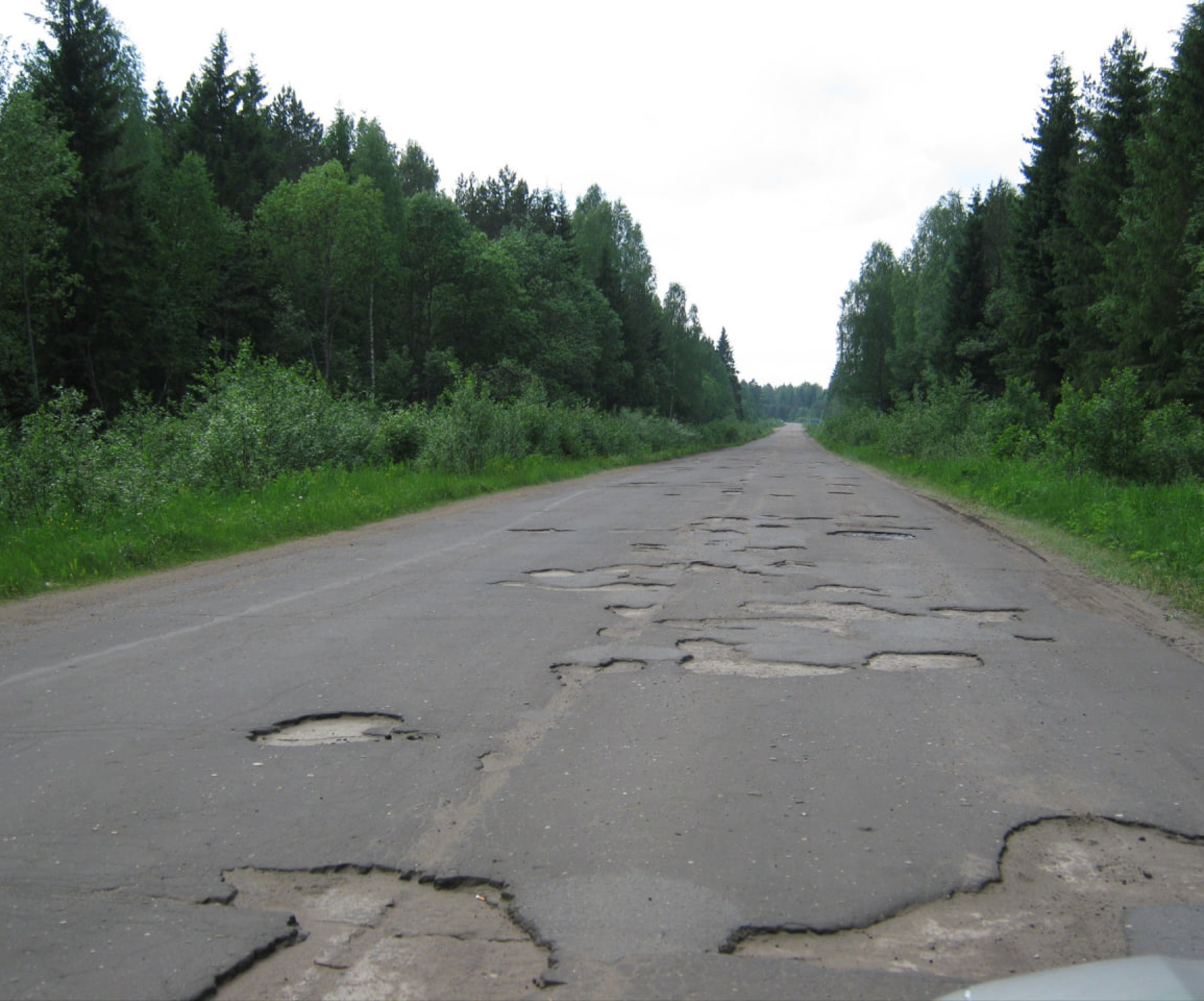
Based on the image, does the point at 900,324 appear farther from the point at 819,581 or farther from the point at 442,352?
the point at 819,581

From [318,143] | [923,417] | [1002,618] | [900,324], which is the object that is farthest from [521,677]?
[318,143]

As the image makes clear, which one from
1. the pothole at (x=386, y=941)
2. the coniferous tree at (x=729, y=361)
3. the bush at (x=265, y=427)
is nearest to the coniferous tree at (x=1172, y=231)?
the bush at (x=265, y=427)

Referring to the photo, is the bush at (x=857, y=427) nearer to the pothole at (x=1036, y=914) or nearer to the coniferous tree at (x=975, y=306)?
the coniferous tree at (x=975, y=306)

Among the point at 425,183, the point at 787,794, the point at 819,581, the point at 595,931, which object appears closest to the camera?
the point at 595,931

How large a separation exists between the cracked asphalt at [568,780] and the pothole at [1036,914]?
17mm

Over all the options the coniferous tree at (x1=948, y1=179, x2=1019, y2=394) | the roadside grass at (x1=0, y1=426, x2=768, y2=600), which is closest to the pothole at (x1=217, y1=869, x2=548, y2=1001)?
the roadside grass at (x1=0, y1=426, x2=768, y2=600)

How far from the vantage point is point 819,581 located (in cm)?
875

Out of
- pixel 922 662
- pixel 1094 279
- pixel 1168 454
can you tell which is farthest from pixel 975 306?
pixel 922 662

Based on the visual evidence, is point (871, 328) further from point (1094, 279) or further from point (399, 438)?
point (399, 438)

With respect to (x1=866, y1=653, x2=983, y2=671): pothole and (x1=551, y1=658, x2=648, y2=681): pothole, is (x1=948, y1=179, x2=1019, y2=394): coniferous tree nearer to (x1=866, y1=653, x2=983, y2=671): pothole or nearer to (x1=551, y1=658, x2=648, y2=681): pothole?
(x1=866, y1=653, x2=983, y2=671): pothole

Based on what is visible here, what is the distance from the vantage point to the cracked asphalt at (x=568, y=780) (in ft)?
8.67

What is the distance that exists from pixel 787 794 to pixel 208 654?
13.2 ft

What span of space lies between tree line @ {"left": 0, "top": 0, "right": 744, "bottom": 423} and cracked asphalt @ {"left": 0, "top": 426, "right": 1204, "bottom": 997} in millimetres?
19256

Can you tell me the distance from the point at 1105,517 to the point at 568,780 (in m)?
11.1
